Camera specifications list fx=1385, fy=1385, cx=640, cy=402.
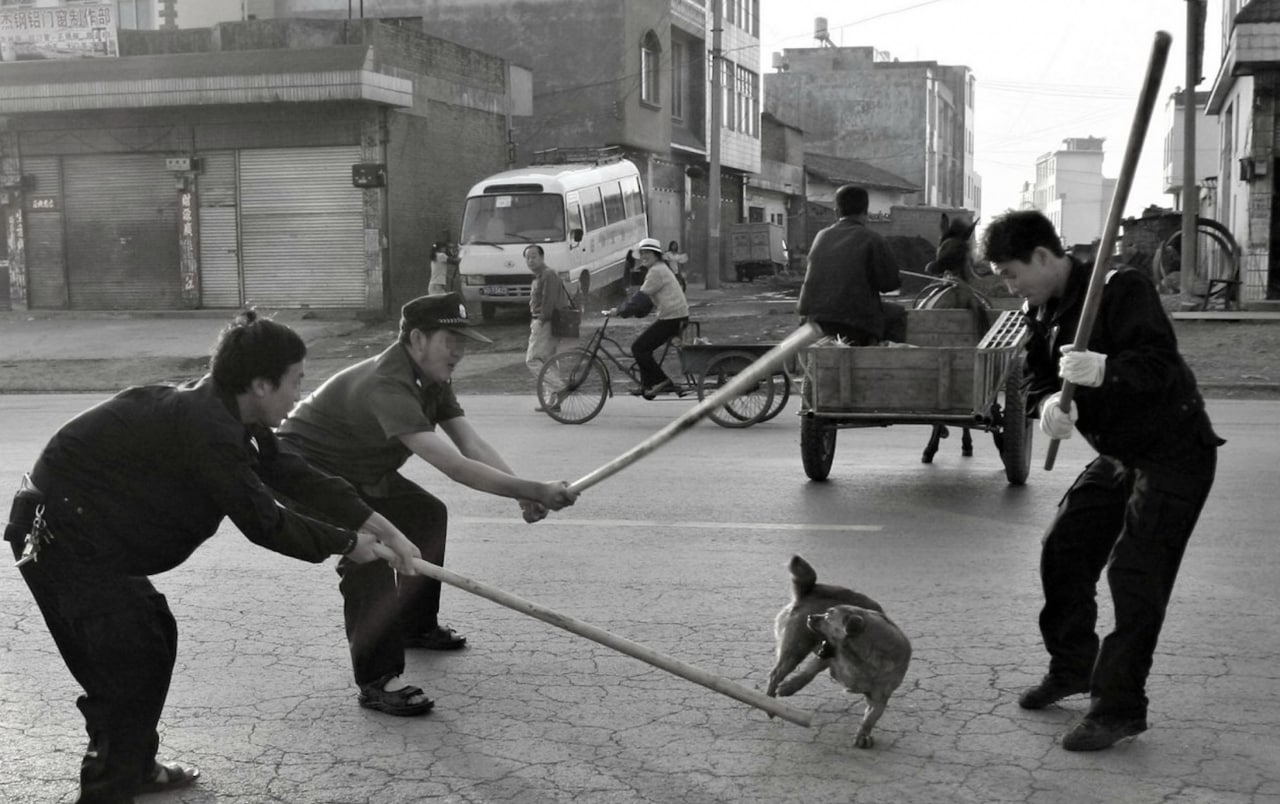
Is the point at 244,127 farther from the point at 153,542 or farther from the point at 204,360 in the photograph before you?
the point at 153,542

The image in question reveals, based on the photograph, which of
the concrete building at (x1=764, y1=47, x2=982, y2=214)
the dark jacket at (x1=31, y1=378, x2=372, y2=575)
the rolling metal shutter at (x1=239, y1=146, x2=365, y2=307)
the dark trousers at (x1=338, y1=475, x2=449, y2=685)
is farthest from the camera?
the concrete building at (x1=764, y1=47, x2=982, y2=214)

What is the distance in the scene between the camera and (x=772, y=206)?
5300cm

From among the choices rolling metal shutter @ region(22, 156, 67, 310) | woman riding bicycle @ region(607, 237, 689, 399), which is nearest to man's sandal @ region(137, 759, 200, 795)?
woman riding bicycle @ region(607, 237, 689, 399)

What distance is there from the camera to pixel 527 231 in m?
24.6

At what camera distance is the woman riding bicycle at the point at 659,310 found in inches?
511

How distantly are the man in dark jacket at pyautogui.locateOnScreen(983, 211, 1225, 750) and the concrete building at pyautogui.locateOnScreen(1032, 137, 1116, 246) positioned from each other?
11176cm

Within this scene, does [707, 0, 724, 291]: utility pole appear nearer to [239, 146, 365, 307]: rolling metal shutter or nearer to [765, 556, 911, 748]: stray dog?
[239, 146, 365, 307]: rolling metal shutter

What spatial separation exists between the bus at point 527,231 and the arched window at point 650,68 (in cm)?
1087

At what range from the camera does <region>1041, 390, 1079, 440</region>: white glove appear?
409 centimetres

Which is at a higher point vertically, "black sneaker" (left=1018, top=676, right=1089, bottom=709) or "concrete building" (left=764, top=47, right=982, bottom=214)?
"concrete building" (left=764, top=47, right=982, bottom=214)

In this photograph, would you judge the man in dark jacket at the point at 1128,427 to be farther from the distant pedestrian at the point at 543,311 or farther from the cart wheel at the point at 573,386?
the distant pedestrian at the point at 543,311

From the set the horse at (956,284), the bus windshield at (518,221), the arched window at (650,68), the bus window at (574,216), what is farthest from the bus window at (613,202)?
the horse at (956,284)

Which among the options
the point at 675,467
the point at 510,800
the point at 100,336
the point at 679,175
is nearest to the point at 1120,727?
the point at 510,800

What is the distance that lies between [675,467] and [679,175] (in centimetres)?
3259
